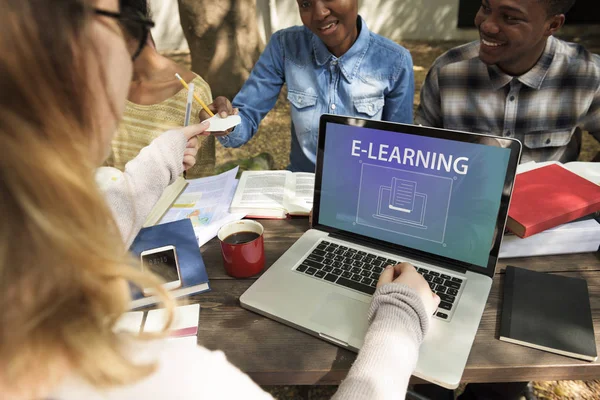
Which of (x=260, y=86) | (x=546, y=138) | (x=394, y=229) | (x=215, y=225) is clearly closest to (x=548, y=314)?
(x=394, y=229)

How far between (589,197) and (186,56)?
6631 mm

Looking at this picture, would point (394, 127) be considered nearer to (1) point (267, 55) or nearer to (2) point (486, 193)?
(2) point (486, 193)

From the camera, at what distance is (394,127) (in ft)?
3.58

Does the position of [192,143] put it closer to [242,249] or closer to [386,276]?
[242,249]

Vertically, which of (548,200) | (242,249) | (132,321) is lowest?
(132,321)

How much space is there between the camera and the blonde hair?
39cm

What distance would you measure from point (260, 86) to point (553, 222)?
149cm

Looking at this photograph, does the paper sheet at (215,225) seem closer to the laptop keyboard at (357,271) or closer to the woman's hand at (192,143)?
the woman's hand at (192,143)

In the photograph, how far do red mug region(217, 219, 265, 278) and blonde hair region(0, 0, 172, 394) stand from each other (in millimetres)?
592

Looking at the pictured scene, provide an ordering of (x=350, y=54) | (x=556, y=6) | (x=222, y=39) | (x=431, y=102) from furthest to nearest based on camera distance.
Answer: (x=222, y=39)
(x=431, y=102)
(x=350, y=54)
(x=556, y=6)

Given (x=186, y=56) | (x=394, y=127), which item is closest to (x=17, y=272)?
(x=394, y=127)

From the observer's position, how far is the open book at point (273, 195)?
1418 millimetres

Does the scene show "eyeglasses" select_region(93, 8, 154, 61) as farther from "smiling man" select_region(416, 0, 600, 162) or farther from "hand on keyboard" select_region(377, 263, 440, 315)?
"smiling man" select_region(416, 0, 600, 162)

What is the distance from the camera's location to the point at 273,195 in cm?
150
